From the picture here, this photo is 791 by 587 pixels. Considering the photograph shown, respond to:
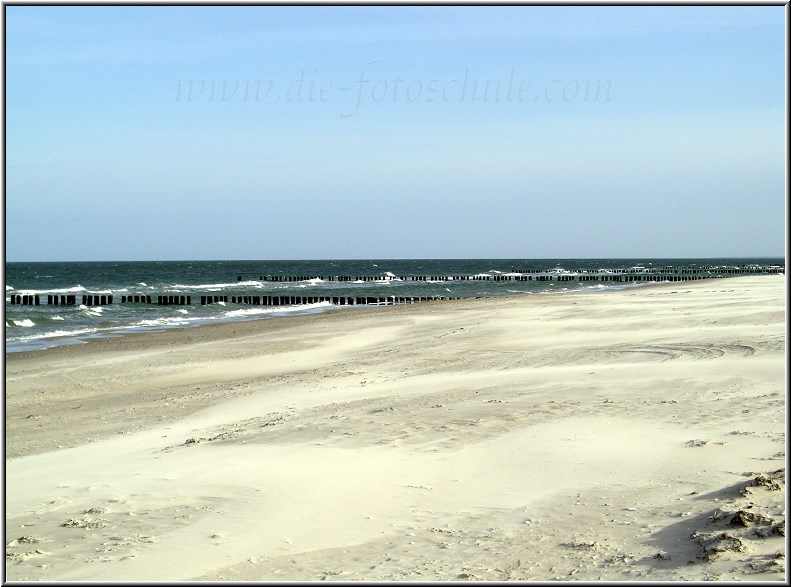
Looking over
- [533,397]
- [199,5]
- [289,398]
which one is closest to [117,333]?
[289,398]

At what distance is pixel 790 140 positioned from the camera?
5.41 m

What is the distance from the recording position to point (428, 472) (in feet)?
23.1

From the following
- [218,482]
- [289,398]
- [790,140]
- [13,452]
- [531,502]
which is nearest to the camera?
[790,140]

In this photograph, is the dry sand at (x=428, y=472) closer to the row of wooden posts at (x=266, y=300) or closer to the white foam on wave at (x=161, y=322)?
the white foam on wave at (x=161, y=322)

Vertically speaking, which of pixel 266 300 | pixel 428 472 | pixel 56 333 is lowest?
pixel 56 333

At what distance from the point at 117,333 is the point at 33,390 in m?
13.4

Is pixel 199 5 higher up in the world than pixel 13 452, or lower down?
higher up

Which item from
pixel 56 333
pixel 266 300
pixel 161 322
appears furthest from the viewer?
pixel 266 300

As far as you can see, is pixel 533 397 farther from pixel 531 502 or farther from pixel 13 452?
pixel 13 452

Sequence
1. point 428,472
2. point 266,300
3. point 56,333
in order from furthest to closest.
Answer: point 266,300 → point 56,333 → point 428,472

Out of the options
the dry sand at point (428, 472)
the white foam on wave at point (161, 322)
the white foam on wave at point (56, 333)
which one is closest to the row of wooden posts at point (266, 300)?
the white foam on wave at point (161, 322)

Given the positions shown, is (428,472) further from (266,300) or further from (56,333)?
(266,300)

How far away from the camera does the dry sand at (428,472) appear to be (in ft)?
17.1

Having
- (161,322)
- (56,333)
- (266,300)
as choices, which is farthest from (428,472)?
(266,300)
